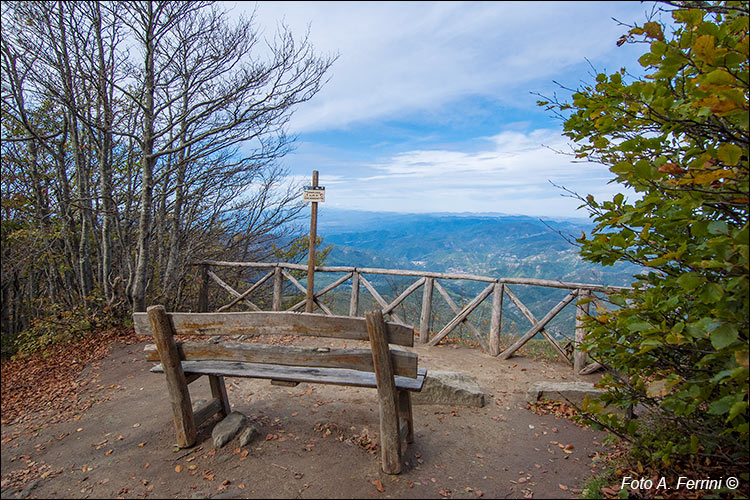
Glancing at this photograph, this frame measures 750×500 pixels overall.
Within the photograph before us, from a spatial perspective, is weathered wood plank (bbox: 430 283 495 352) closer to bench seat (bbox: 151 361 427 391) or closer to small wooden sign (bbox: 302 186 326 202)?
small wooden sign (bbox: 302 186 326 202)

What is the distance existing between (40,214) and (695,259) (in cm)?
742

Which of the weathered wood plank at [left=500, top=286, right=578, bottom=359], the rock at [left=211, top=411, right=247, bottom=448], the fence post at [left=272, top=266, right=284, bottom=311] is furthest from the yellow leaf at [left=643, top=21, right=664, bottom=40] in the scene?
the fence post at [left=272, top=266, right=284, bottom=311]

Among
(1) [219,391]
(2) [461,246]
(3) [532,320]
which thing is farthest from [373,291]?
(2) [461,246]

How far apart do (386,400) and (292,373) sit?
0.87 m

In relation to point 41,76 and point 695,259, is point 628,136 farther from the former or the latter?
point 41,76

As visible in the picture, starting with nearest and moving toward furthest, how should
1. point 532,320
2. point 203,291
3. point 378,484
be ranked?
point 378,484
point 532,320
point 203,291

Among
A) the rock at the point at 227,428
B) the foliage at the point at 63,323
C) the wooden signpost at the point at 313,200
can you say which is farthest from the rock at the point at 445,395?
the foliage at the point at 63,323

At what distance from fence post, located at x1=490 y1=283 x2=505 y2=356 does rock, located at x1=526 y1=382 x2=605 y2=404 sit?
1.75 m

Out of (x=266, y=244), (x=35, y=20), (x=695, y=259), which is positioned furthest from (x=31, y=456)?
(x=266, y=244)

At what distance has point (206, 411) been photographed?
3643mm

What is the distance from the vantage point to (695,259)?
2.09 m

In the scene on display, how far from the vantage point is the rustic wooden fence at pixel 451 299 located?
6031 mm

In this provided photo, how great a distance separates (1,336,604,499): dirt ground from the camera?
2701mm

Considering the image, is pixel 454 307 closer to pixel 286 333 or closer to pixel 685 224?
pixel 286 333
